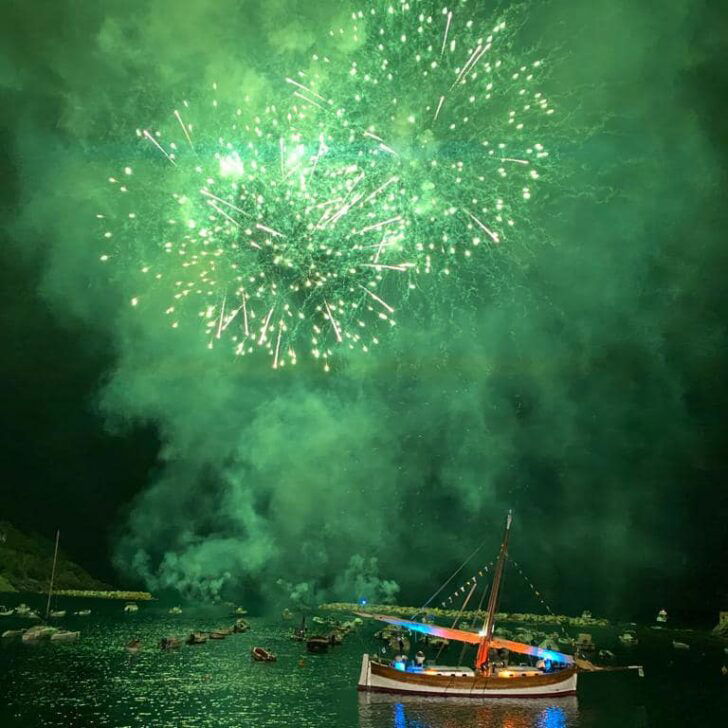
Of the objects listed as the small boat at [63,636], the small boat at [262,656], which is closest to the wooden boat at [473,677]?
the small boat at [262,656]

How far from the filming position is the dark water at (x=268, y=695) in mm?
50438

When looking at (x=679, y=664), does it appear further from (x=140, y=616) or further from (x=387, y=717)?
(x=140, y=616)

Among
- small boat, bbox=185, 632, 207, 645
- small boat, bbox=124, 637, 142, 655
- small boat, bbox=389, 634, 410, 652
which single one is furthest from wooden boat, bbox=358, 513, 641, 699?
small boat, bbox=185, 632, 207, 645

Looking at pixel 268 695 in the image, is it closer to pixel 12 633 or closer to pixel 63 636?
pixel 63 636

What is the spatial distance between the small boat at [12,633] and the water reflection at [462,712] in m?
57.1

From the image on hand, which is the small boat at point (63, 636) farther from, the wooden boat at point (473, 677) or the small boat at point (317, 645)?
the wooden boat at point (473, 677)

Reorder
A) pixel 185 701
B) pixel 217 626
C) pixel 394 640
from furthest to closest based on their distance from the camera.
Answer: pixel 217 626
pixel 394 640
pixel 185 701

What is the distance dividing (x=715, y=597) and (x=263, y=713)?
152230 mm

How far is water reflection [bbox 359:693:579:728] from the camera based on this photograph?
50781mm

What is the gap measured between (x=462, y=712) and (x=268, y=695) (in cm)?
1550

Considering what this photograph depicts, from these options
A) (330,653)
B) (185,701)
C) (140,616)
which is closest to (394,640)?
(330,653)

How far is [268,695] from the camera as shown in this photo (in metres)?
60.2

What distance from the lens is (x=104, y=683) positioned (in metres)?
62.2

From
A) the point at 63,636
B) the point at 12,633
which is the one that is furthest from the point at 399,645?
the point at 12,633
